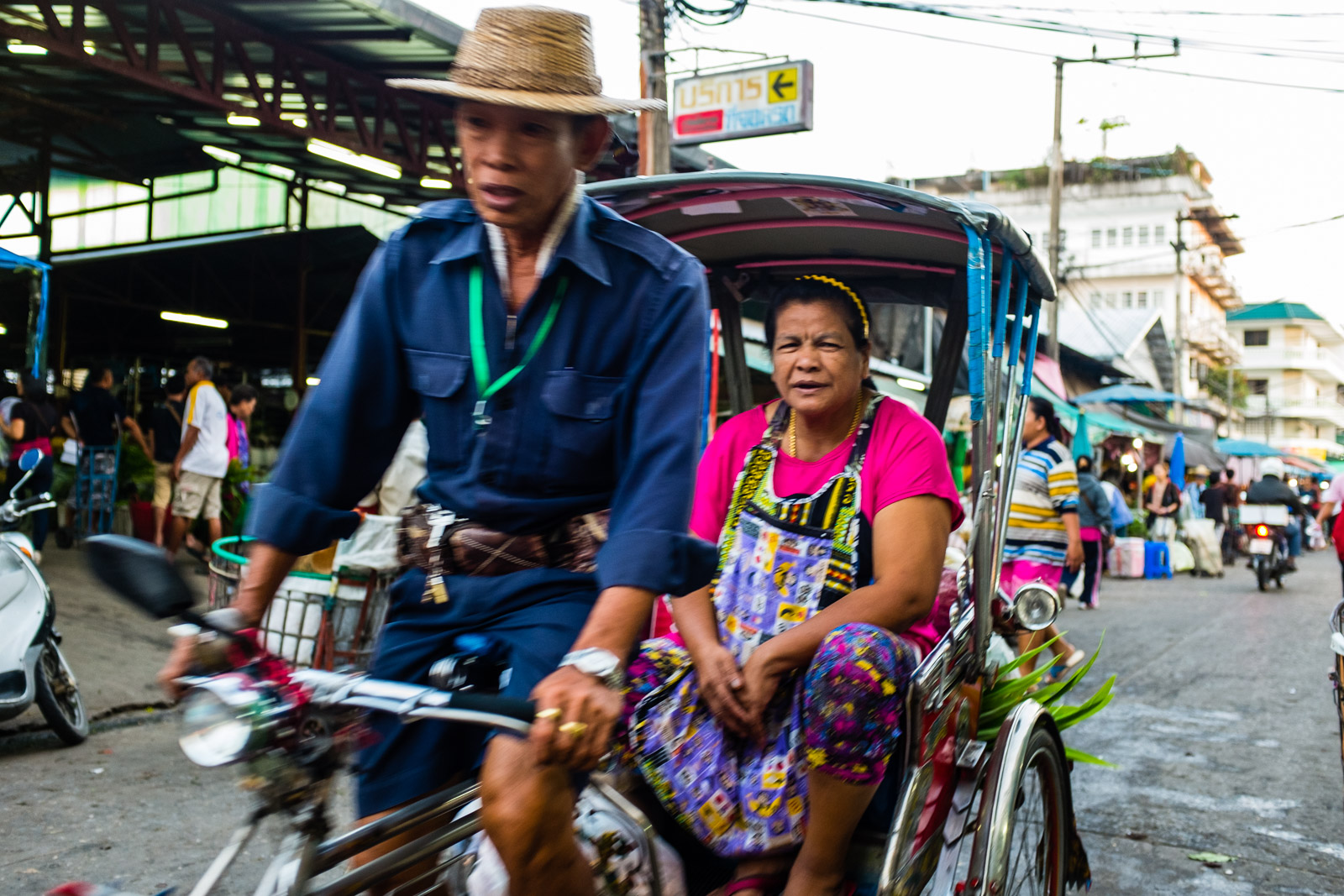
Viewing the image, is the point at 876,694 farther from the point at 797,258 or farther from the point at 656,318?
the point at 797,258

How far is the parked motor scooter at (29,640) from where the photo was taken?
15.7 feet

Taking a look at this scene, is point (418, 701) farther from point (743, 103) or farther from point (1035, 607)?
point (743, 103)

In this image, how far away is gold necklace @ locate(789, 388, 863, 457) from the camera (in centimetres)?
288

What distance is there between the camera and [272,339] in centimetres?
1886

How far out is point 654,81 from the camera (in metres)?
9.20

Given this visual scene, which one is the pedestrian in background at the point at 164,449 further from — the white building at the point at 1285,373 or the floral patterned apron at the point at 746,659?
the white building at the point at 1285,373

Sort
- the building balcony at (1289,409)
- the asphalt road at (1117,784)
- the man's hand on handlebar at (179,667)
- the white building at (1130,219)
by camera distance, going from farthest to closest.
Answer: the building balcony at (1289,409)
the white building at (1130,219)
the asphalt road at (1117,784)
the man's hand on handlebar at (179,667)

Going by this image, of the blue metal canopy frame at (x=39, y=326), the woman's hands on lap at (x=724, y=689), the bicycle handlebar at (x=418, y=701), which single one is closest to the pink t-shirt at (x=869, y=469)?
the woman's hands on lap at (x=724, y=689)

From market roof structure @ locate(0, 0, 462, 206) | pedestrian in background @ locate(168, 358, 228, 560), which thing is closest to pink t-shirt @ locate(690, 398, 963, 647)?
market roof structure @ locate(0, 0, 462, 206)

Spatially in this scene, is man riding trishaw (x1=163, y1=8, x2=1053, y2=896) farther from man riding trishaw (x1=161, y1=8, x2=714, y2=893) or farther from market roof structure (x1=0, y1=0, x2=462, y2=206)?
market roof structure (x1=0, y1=0, x2=462, y2=206)

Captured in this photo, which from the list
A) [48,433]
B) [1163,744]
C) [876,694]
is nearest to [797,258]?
[876,694]

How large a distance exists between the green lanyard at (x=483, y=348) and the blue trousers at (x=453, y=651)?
26cm

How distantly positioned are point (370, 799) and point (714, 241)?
2.39m

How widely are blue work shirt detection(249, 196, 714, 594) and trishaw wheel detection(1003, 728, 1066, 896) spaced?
1.70 meters
